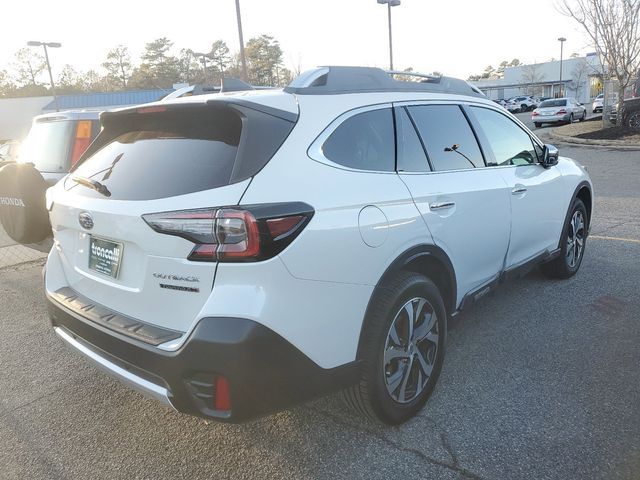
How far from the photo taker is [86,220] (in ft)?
8.61

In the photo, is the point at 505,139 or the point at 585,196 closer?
the point at 505,139

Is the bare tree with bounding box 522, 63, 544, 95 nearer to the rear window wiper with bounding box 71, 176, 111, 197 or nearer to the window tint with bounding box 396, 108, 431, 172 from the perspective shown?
the window tint with bounding box 396, 108, 431, 172

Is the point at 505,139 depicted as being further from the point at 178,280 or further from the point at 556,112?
the point at 556,112

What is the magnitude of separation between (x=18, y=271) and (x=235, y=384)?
531cm

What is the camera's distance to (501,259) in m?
3.75

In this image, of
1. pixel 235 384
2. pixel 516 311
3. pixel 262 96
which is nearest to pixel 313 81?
pixel 262 96

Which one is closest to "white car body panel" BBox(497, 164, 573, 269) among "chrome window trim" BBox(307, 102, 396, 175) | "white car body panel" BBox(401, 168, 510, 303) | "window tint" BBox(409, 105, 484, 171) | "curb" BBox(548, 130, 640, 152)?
"white car body panel" BBox(401, 168, 510, 303)

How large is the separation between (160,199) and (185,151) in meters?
0.30

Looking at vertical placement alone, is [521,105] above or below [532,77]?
below

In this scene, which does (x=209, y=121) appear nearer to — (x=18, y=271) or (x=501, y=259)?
(x=501, y=259)

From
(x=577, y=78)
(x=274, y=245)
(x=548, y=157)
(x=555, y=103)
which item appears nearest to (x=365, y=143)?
(x=274, y=245)

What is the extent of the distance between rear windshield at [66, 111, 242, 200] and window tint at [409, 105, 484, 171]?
1.29 meters

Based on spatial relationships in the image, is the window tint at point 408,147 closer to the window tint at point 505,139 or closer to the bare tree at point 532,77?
the window tint at point 505,139

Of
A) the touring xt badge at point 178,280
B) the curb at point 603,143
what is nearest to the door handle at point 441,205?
the touring xt badge at point 178,280
